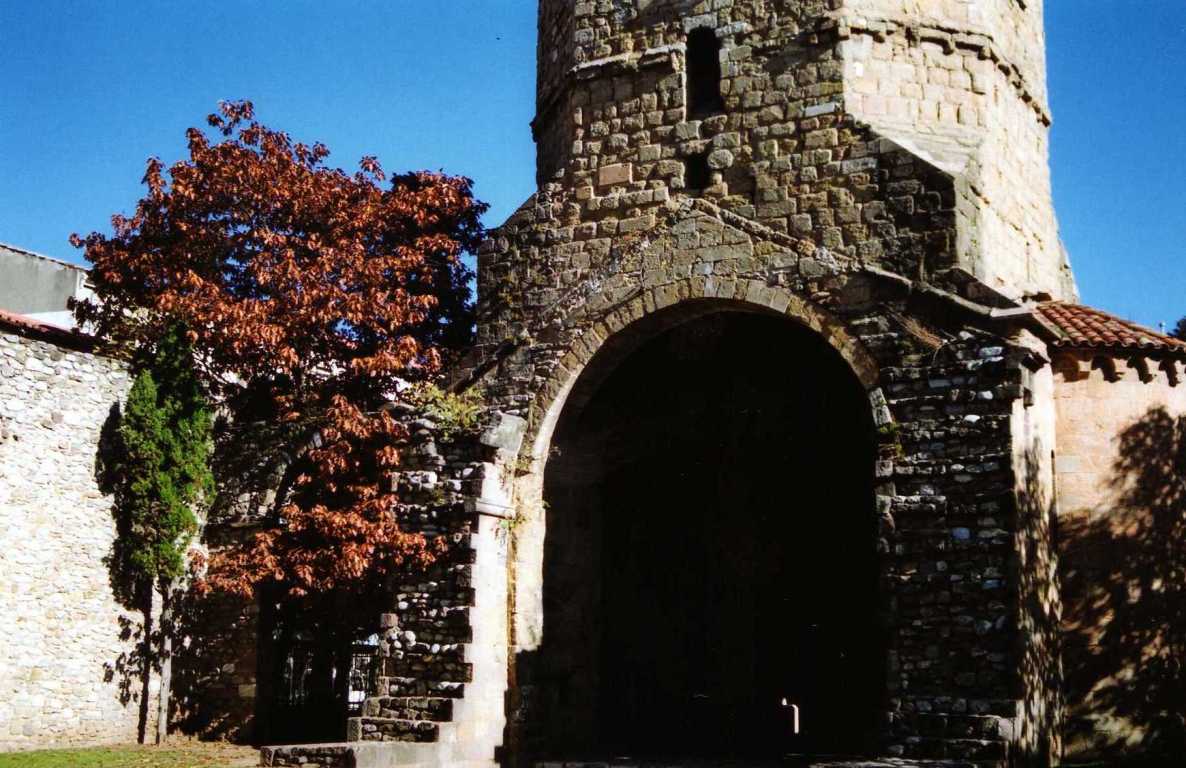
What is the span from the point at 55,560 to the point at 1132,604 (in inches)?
505

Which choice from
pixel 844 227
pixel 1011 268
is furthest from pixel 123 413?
pixel 1011 268

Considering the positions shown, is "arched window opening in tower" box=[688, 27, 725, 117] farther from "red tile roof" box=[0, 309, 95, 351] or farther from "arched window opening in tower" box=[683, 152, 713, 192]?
"red tile roof" box=[0, 309, 95, 351]

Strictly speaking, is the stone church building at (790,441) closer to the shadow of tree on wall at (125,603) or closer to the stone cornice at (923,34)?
the stone cornice at (923,34)

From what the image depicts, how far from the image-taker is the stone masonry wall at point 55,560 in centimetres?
1538

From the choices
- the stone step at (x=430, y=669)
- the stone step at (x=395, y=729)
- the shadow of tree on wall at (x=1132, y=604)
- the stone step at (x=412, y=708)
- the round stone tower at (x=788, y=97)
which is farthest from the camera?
the round stone tower at (x=788, y=97)

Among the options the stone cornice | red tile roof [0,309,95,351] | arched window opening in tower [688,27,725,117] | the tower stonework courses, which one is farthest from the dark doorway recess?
red tile roof [0,309,95,351]

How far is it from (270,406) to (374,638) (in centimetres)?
368

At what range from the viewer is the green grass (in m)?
13.9

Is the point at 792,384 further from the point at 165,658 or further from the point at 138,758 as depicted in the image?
the point at 138,758

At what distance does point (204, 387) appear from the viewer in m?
17.5

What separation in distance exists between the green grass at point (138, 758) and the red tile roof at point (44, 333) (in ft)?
16.7

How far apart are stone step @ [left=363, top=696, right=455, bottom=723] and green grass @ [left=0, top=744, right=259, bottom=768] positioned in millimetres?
1469

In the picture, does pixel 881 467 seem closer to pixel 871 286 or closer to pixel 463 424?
pixel 871 286

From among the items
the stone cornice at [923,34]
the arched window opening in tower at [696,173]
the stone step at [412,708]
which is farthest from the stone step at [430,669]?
the stone cornice at [923,34]
